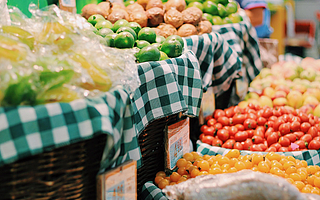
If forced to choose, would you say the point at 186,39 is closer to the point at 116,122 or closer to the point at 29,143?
the point at 116,122

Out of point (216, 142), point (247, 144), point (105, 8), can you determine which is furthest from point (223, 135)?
point (105, 8)

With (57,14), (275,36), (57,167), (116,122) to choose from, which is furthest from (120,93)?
(275,36)

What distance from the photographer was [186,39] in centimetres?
198

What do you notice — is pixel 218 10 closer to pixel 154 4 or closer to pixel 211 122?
pixel 154 4

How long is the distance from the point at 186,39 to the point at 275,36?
19.6 feet

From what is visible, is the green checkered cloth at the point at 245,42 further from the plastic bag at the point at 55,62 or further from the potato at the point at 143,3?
the plastic bag at the point at 55,62

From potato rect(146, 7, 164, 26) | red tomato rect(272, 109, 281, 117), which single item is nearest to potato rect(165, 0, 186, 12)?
potato rect(146, 7, 164, 26)

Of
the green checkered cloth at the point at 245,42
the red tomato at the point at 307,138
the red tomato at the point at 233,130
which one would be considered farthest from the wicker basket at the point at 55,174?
the green checkered cloth at the point at 245,42

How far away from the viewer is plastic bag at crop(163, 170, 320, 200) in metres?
1.01

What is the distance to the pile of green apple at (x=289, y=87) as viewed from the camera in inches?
109

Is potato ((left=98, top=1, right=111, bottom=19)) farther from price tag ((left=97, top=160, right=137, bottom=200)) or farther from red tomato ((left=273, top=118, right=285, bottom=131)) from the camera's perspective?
red tomato ((left=273, top=118, right=285, bottom=131))

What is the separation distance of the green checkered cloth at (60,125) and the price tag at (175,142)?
1.81 ft

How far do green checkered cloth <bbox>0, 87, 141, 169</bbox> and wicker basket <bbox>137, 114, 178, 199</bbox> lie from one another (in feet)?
1.38

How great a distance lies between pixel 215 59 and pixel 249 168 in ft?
3.33
